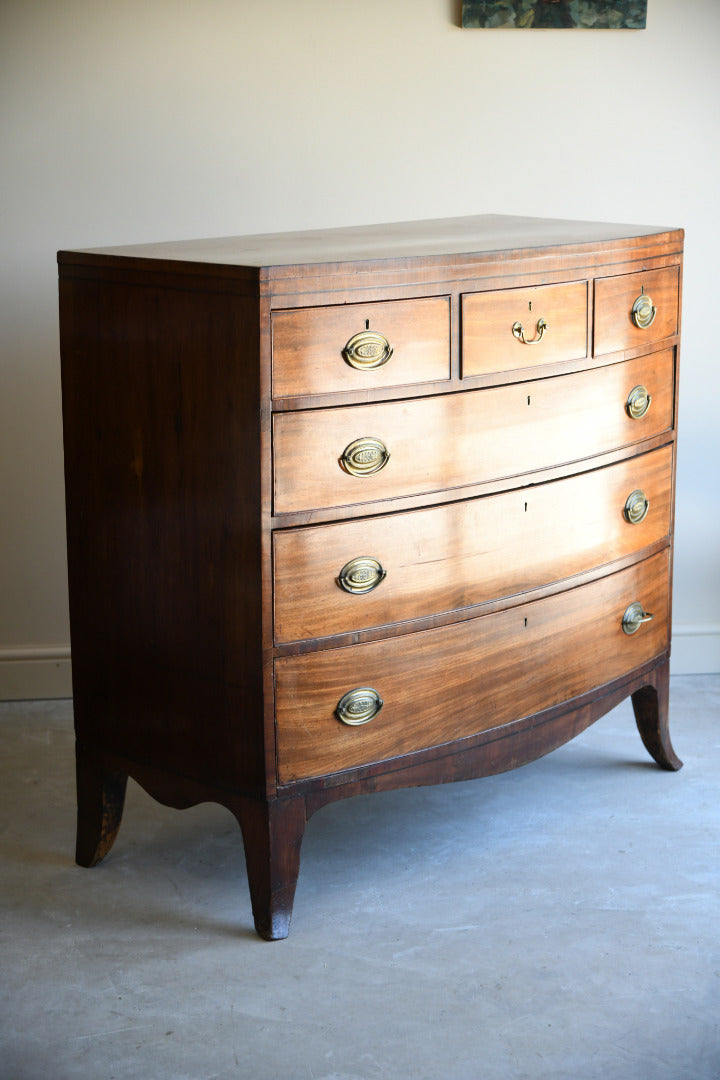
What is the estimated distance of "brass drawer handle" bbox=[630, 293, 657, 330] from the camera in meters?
2.55

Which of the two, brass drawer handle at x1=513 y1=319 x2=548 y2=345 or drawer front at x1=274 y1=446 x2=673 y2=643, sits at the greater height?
brass drawer handle at x1=513 y1=319 x2=548 y2=345

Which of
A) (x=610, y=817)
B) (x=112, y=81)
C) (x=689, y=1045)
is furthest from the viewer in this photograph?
(x=112, y=81)

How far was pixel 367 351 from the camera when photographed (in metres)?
2.09

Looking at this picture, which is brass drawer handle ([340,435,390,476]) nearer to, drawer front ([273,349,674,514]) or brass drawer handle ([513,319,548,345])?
drawer front ([273,349,674,514])

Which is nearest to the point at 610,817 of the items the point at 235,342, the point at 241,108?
the point at 235,342

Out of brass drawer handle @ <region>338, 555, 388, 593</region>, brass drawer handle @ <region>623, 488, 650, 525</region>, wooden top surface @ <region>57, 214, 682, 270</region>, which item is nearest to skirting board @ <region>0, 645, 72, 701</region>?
wooden top surface @ <region>57, 214, 682, 270</region>

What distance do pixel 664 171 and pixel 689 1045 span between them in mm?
2239

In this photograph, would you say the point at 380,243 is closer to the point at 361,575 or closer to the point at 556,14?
the point at 361,575

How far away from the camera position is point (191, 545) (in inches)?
85.4

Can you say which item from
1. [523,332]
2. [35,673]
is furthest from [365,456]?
[35,673]

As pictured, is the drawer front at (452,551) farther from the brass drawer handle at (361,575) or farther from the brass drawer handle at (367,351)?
the brass drawer handle at (367,351)

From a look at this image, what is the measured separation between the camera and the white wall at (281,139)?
121 inches

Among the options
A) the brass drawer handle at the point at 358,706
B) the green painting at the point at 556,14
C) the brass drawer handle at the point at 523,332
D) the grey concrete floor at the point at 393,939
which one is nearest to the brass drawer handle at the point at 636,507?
the brass drawer handle at the point at 523,332

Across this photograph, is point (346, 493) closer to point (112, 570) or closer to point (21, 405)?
point (112, 570)
